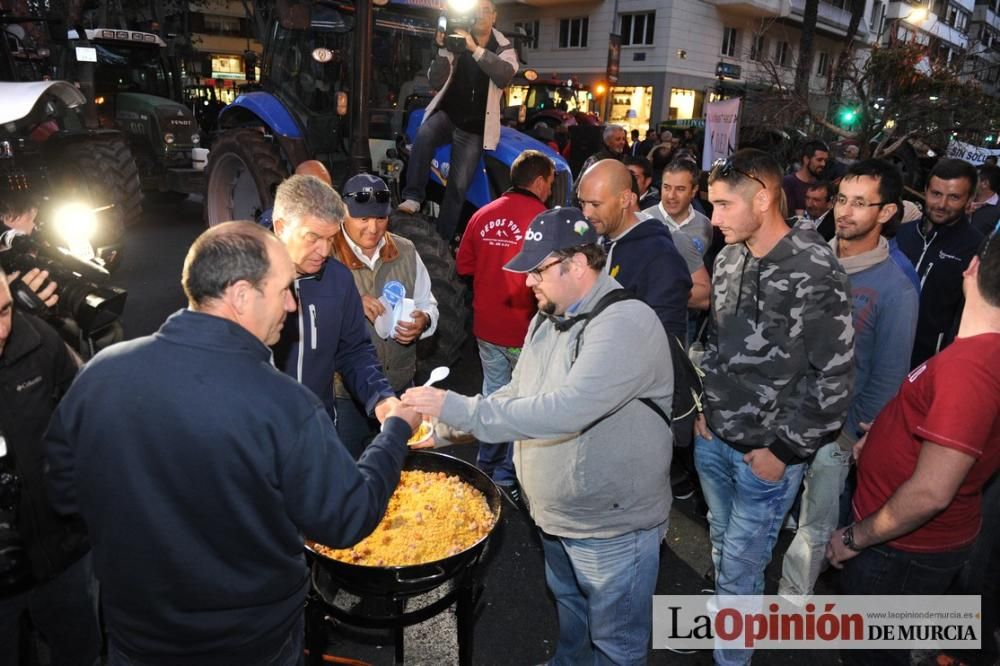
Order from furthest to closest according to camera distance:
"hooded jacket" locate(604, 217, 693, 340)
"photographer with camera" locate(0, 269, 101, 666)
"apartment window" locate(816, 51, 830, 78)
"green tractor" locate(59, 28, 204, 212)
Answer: "apartment window" locate(816, 51, 830, 78) < "green tractor" locate(59, 28, 204, 212) < "hooded jacket" locate(604, 217, 693, 340) < "photographer with camera" locate(0, 269, 101, 666)

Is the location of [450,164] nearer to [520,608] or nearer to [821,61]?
[520,608]

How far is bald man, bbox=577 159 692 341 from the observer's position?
3285mm

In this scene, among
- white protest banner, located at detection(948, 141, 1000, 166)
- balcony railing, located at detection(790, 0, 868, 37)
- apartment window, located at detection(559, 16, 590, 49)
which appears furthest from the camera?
balcony railing, located at detection(790, 0, 868, 37)

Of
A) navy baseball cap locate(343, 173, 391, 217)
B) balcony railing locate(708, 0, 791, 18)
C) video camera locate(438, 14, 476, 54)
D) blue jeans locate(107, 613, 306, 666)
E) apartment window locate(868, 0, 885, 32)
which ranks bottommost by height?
blue jeans locate(107, 613, 306, 666)

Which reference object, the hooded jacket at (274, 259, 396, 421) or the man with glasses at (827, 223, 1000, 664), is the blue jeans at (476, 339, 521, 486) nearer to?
the hooded jacket at (274, 259, 396, 421)

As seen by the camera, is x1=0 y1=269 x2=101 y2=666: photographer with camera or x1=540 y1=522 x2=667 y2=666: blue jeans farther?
x1=540 y1=522 x2=667 y2=666: blue jeans

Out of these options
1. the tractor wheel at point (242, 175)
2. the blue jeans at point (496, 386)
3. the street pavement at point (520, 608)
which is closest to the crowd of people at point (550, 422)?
the street pavement at point (520, 608)

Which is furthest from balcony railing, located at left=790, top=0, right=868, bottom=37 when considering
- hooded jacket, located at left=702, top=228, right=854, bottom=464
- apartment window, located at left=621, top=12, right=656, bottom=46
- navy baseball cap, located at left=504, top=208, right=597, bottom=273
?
navy baseball cap, located at left=504, top=208, right=597, bottom=273

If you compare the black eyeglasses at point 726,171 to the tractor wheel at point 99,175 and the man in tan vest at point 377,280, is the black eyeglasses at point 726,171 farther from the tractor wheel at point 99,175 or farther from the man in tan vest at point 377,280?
the tractor wheel at point 99,175

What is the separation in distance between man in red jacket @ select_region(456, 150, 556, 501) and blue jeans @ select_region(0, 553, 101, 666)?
250 centimetres

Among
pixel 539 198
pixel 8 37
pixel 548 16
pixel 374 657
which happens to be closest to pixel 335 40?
pixel 539 198

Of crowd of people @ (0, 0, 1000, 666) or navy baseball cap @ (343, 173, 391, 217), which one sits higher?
navy baseball cap @ (343, 173, 391, 217)

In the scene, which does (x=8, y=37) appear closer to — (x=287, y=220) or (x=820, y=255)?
(x=287, y=220)

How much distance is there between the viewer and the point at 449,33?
209 inches
